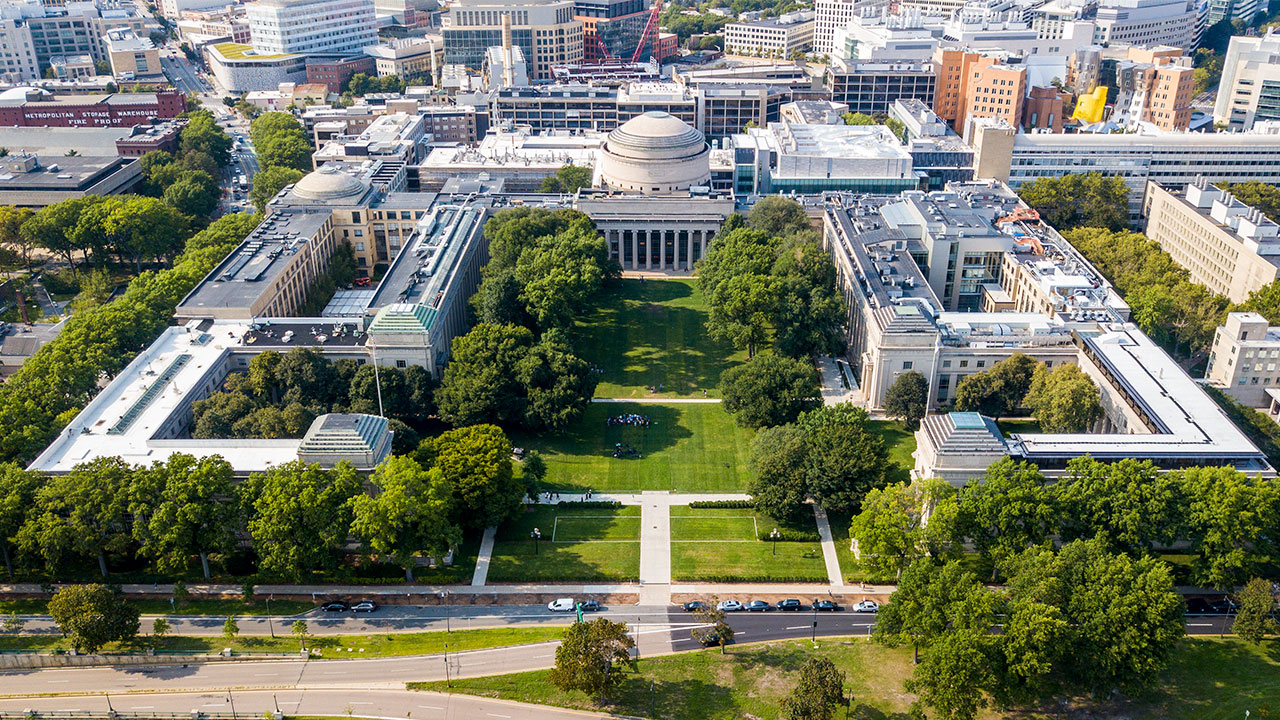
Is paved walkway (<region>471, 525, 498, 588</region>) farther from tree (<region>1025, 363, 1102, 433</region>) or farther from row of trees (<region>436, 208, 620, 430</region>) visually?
tree (<region>1025, 363, 1102, 433</region>)

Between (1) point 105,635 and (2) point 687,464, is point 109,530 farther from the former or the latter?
(2) point 687,464

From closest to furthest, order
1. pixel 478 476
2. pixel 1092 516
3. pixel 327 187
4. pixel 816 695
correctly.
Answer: pixel 816 695
pixel 1092 516
pixel 478 476
pixel 327 187

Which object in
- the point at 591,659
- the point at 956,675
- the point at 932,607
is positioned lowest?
the point at 591,659

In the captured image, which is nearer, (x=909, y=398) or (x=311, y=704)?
(x=311, y=704)

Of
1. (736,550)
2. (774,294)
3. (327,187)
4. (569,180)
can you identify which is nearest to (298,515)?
(736,550)

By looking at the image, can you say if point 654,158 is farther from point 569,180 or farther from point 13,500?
point 13,500

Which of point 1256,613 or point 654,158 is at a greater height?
point 654,158
